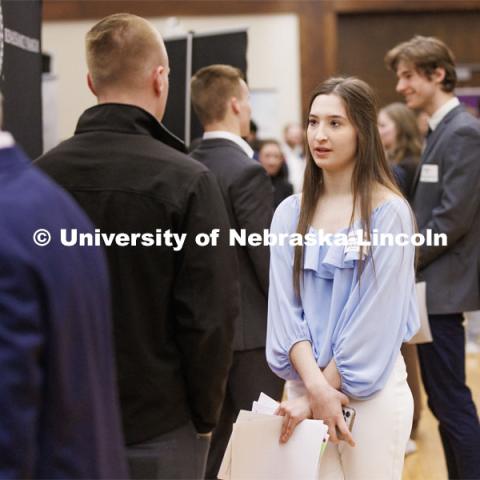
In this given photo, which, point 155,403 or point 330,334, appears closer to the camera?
point 155,403

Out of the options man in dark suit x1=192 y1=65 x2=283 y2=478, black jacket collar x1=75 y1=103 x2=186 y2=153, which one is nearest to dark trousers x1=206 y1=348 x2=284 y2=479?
man in dark suit x1=192 y1=65 x2=283 y2=478

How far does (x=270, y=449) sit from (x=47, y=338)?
1.03 m

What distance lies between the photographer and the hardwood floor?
11.4 ft

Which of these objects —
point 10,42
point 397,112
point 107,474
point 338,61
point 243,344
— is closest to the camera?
point 107,474

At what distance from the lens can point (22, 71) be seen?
8.75 feet

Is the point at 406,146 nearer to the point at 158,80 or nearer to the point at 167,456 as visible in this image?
the point at 158,80

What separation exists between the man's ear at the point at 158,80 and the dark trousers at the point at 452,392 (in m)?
1.46

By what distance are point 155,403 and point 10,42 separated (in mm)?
1255

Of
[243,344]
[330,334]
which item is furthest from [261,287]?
[330,334]

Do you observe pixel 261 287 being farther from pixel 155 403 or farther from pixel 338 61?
pixel 338 61

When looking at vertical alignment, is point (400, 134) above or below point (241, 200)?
above

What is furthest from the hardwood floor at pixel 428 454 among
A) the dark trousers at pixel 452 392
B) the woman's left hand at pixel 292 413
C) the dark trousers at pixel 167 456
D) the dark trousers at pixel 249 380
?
the dark trousers at pixel 167 456

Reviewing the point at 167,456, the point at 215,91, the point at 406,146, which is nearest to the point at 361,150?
the point at 167,456

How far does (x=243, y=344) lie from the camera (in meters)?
2.82
